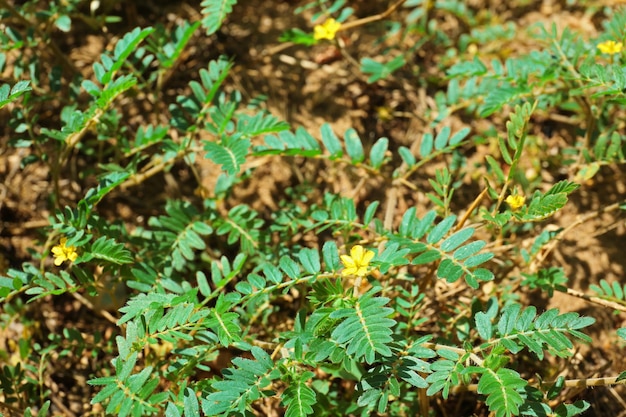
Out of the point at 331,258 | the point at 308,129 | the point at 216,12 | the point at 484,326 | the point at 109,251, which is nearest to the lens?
the point at 484,326

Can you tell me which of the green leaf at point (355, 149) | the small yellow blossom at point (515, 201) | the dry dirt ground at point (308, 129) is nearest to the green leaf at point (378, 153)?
the green leaf at point (355, 149)

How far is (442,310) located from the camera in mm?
2574

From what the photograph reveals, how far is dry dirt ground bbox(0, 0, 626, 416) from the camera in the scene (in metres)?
2.79

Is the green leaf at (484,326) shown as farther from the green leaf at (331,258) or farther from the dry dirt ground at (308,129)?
the dry dirt ground at (308,129)

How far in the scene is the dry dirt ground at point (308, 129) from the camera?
2.79 meters

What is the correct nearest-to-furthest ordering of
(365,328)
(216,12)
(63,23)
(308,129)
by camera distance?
1. (365,328)
2. (216,12)
3. (63,23)
4. (308,129)

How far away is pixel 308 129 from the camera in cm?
337

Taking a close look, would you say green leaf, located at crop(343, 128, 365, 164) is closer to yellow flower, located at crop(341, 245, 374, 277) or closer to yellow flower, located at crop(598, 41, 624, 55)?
yellow flower, located at crop(341, 245, 374, 277)

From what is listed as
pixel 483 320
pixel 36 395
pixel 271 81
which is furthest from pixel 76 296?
pixel 483 320

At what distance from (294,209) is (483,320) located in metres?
1.06

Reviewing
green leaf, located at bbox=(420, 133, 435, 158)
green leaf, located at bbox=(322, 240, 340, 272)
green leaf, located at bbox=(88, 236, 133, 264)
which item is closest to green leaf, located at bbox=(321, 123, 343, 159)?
green leaf, located at bbox=(420, 133, 435, 158)

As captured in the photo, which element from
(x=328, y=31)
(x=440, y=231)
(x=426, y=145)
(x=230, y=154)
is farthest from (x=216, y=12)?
(x=440, y=231)

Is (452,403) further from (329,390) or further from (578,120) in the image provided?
(578,120)

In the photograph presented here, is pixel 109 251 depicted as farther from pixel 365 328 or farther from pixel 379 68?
pixel 379 68
